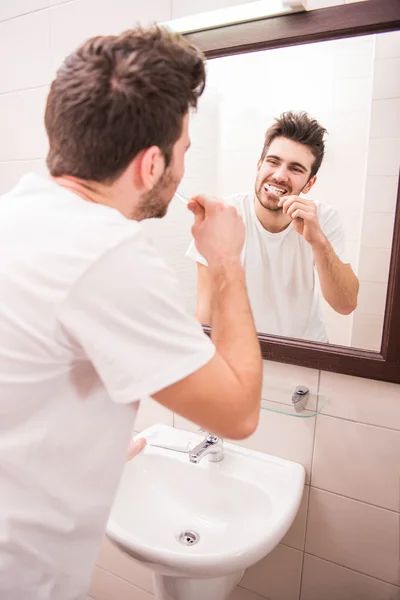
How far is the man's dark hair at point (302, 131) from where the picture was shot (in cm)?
96

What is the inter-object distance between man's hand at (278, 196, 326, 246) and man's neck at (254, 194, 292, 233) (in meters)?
0.02

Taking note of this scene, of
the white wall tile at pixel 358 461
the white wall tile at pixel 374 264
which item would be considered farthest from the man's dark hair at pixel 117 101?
the white wall tile at pixel 358 461

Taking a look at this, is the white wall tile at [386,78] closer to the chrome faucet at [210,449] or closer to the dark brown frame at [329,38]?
the dark brown frame at [329,38]

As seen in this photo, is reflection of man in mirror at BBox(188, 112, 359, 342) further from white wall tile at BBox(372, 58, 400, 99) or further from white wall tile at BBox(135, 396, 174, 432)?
white wall tile at BBox(135, 396, 174, 432)

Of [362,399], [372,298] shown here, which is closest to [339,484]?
[362,399]

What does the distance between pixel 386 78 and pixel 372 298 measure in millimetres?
422

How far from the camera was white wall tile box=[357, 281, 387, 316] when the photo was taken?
3.05 feet

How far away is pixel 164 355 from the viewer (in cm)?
56

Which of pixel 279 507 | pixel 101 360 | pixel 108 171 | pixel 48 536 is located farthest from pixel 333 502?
pixel 108 171

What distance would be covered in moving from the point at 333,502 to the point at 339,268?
550mm

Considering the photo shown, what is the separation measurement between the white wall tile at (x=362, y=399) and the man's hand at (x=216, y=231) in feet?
1.38

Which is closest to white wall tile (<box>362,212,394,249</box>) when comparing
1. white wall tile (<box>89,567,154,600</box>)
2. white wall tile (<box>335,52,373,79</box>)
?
white wall tile (<box>335,52,373,79</box>)

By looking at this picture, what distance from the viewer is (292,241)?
1.03 m

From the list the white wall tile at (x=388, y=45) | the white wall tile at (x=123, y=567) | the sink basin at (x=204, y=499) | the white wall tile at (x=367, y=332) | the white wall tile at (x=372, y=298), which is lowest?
the white wall tile at (x=123, y=567)
